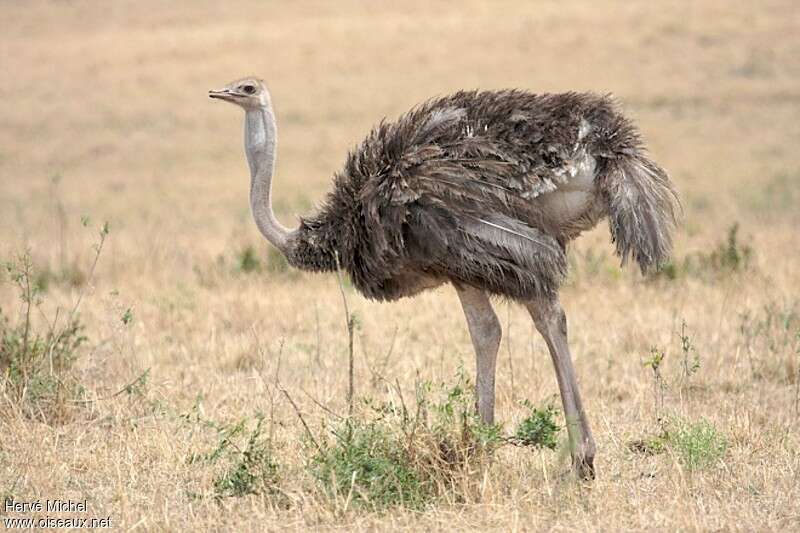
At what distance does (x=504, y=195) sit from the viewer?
5453 millimetres

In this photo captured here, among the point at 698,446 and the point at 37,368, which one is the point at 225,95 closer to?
the point at 37,368

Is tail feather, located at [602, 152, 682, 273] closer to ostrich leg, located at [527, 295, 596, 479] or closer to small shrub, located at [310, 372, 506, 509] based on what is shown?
ostrich leg, located at [527, 295, 596, 479]

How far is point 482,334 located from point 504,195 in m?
0.87

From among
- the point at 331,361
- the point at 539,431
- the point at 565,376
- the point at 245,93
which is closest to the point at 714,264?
the point at 331,361

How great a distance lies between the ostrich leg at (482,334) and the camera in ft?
19.5

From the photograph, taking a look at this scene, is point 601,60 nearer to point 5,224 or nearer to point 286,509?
point 5,224

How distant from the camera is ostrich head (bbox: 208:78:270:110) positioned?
6336 millimetres

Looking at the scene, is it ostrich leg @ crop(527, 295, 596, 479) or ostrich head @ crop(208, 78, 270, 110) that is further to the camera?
ostrich head @ crop(208, 78, 270, 110)

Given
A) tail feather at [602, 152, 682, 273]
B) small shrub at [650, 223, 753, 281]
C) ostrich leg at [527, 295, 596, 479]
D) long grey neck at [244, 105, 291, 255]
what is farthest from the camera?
small shrub at [650, 223, 753, 281]

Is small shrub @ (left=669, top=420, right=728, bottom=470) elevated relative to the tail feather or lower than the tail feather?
lower

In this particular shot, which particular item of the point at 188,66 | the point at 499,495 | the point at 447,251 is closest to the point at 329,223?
the point at 447,251

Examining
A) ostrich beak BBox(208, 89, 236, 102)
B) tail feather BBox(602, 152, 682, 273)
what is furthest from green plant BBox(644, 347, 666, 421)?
ostrich beak BBox(208, 89, 236, 102)

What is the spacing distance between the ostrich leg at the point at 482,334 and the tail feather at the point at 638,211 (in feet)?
2.75

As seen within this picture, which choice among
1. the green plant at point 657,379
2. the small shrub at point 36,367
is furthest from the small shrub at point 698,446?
the small shrub at point 36,367
